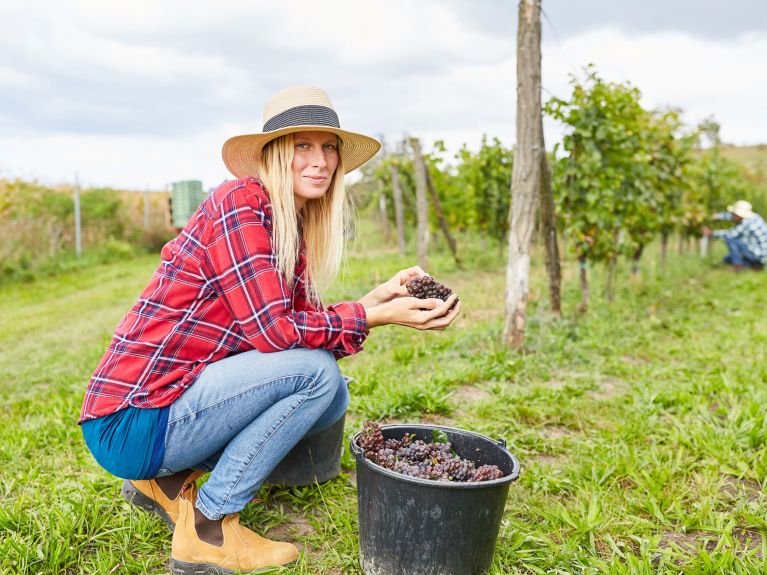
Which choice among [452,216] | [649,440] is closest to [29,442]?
[649,440]

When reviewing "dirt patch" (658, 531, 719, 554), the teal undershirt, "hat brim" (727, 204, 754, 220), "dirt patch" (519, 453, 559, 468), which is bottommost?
"dirt patch" (658, 531, 719, 554)

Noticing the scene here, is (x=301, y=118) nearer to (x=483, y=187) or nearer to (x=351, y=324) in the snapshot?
(x=351, y=324)

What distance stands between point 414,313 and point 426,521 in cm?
66

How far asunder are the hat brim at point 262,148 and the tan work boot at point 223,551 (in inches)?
48.3

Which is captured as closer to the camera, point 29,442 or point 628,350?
point 29,442

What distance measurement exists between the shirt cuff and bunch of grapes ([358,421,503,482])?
0.92ft

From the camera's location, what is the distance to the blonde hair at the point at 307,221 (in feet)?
7.22

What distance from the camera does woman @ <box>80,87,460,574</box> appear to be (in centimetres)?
204

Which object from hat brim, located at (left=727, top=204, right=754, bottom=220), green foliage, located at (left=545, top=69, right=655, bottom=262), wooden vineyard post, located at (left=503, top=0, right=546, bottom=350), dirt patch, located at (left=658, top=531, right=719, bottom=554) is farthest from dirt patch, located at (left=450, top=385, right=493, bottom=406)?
hat brim, located at (left=727, top=204, right=754, bottom=220)

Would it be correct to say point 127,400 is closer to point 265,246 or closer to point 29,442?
point 265,246

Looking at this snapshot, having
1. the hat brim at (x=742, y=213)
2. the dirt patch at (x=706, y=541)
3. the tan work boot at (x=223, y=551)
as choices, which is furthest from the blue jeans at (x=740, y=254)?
the tan work boot at (x=223, y=551)

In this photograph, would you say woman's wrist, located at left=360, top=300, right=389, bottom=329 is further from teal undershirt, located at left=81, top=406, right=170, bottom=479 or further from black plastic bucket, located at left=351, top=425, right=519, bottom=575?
teal undershirt, located at left=81, top=406, right=170, bottom=479

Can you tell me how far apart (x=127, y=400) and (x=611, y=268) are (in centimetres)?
663

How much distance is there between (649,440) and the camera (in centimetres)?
340
